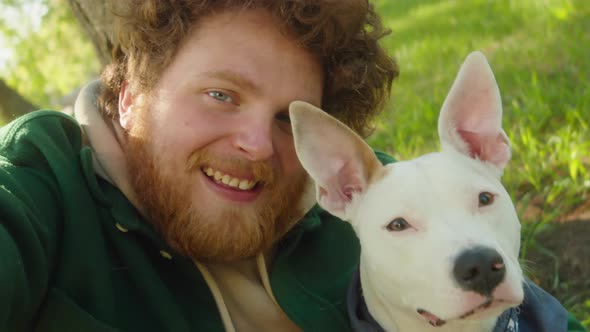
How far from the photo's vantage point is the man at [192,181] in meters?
1.88

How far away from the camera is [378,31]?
9.65 ft

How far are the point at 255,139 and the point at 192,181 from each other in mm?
293

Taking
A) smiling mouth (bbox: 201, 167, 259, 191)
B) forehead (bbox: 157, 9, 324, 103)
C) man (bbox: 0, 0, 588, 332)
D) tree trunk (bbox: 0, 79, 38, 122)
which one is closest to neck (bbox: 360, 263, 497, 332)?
man (bbox: 0, 0, 588, 332)

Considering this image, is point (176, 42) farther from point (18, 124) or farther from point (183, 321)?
point (183, 321)

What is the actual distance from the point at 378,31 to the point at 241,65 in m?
0.97

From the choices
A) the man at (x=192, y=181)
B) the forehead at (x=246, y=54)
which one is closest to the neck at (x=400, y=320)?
the man at (x=192, y=181)

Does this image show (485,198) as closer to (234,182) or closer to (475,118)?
(475,118)

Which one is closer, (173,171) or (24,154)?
(24,154)

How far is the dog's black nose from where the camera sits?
167 cm

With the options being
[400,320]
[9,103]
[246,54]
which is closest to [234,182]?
[246,54]

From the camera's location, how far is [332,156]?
2.21 meters

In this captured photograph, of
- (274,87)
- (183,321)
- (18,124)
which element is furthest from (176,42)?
(183,321)

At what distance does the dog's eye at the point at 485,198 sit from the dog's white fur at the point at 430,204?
0.04 ft

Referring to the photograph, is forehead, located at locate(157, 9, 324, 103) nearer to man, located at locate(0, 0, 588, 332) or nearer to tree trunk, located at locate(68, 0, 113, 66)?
man, located at locate(0, 0, 588, 332)
